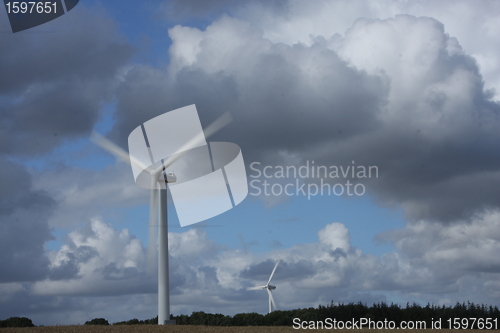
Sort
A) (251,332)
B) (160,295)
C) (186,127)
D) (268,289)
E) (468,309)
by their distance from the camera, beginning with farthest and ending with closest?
1. (268,289)
2. (468,309)
3. (160,295)
4. (186,127)
5. (251,332)

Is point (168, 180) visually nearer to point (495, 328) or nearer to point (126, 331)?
point (126, 331)

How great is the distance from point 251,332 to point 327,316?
66.0 ft

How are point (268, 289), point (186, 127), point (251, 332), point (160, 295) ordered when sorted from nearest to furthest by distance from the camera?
point (251, 332), point (186, 127), point (160, 295), point (268, 289)

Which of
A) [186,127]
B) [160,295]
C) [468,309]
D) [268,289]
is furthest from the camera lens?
[268,289]

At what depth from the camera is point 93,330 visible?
149 ft

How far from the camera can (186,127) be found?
52.9m

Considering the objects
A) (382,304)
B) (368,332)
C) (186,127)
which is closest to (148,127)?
(186,127)

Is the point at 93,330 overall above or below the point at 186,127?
below

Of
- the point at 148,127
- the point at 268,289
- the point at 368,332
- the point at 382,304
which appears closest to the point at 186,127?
the point at 148,127

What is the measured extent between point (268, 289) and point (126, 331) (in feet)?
123

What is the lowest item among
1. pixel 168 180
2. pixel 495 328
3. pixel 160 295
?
pixel 495 328

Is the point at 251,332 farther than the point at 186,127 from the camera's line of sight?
No

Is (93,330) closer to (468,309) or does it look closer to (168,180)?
(168,180)

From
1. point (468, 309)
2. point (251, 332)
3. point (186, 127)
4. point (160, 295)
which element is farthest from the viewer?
point (468, 309)
